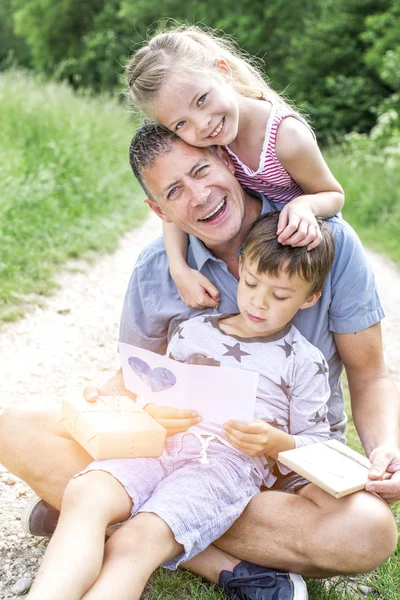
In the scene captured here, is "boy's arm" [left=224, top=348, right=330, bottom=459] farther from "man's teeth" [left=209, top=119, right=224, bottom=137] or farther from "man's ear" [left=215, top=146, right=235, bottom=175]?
"man's teeth" [left=209, top=119, right=224, bottom=137]

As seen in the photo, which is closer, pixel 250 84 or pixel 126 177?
pixel 250 84

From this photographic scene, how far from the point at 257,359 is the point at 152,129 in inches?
A: 35.8

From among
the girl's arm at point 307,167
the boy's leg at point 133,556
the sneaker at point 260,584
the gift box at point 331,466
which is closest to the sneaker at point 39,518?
the boy's leg at point 133,556

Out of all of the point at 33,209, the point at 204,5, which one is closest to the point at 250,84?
the point at 33,209

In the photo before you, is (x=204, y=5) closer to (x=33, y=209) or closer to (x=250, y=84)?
(x=33, y=209)

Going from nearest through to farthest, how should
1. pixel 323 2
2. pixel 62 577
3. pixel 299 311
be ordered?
pixel 62 577 < pixel 299 311 < pixel 323 2

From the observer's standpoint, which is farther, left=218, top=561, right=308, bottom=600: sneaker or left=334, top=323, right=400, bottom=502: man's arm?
left=334, top=323, right=400, bottom=502: man's arm

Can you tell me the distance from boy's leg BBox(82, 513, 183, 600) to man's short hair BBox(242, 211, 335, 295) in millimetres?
862

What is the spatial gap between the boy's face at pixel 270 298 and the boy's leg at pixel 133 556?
2.34 feet

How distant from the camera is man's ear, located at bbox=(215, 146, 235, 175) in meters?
2.72

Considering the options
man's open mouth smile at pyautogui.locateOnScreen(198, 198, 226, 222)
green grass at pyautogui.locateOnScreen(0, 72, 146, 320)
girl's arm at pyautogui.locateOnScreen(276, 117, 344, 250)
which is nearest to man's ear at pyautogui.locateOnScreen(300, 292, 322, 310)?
girl's arm at pyautogui.locateOnScreen(276, 117, 344, 250)

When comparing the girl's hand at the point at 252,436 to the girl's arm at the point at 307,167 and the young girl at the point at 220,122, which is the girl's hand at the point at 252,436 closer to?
the young girl at the point at 220,122

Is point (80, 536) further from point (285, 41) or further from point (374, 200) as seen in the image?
point (285, 41)

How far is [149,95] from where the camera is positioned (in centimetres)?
285
